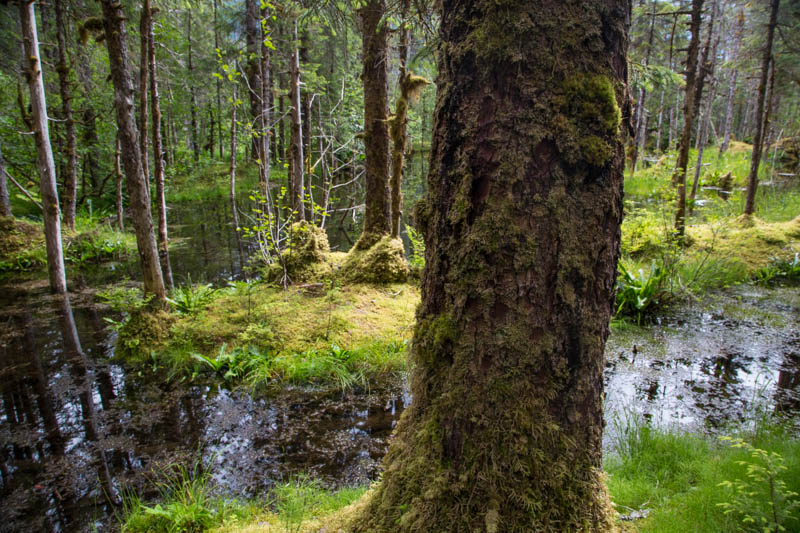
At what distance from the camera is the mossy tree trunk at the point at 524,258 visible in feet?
4.67

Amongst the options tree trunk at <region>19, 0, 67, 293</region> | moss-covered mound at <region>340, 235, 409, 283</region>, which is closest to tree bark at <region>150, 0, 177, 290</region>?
tree trunk at <region>19, 0, 67, 293</region>

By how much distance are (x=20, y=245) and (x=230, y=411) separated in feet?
32.8

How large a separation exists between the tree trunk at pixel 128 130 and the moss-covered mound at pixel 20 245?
268 inches

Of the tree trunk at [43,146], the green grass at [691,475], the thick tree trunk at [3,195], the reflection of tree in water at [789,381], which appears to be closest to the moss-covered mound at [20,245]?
the thick tree trunk at [3,195]

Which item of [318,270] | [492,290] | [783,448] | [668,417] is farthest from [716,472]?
[318,270]

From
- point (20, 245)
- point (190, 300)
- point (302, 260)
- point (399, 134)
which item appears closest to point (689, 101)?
point (399, 134)

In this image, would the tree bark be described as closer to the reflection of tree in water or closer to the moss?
the moss

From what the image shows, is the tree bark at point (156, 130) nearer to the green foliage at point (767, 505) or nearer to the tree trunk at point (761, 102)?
the green foliage at point (767, 505)

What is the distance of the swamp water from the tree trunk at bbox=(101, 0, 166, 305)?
1.62m

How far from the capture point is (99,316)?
7.31 meters

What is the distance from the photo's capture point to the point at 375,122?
24.0 ft

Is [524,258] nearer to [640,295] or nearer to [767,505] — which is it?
[767,505]

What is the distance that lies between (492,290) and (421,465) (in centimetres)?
75

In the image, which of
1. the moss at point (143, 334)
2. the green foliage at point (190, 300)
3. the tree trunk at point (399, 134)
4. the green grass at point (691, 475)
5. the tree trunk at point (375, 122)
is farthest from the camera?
the tree trunk at point (375, 122)
